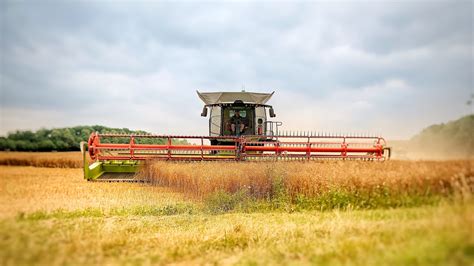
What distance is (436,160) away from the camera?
15.6 feet

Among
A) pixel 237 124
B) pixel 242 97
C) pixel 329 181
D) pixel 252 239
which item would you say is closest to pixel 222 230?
pixel 252 239

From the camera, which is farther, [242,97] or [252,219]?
[242,97]

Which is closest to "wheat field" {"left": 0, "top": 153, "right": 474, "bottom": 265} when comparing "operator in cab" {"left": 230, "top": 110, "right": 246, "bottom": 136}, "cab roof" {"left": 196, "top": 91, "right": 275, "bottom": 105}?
"operator in cab" {"left": 230, "top": 110, "right": 246, "bottom": 136}

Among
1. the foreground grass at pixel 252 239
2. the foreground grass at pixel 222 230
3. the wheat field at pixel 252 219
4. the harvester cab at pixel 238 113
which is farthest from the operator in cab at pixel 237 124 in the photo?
the foreground grass at pixel 252 239

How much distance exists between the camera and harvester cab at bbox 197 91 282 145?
1299cm

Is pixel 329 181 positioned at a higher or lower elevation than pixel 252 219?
higher

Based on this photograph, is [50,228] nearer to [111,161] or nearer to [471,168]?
[471,168]

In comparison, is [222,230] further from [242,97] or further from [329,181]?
[242,97]

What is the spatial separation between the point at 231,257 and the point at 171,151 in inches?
278

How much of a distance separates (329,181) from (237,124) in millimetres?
5711

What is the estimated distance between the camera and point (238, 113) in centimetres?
1312

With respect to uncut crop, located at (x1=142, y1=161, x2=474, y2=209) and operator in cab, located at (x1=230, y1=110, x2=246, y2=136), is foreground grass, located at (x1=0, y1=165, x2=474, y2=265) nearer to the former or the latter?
uncut crop, located at (x1=142, y1=161, x2=474, y2=209)

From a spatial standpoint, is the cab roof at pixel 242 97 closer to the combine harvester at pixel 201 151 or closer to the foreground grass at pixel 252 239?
the combine harvester at pixel 201 151

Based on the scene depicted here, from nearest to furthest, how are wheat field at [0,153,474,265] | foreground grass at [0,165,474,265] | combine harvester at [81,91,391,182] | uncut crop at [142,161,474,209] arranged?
foreground grass at [0,165,474,265], wheat field at [0,153,474,265], uncut crop at [142,161,474,209], combine harvester at [81,91,391,182]
